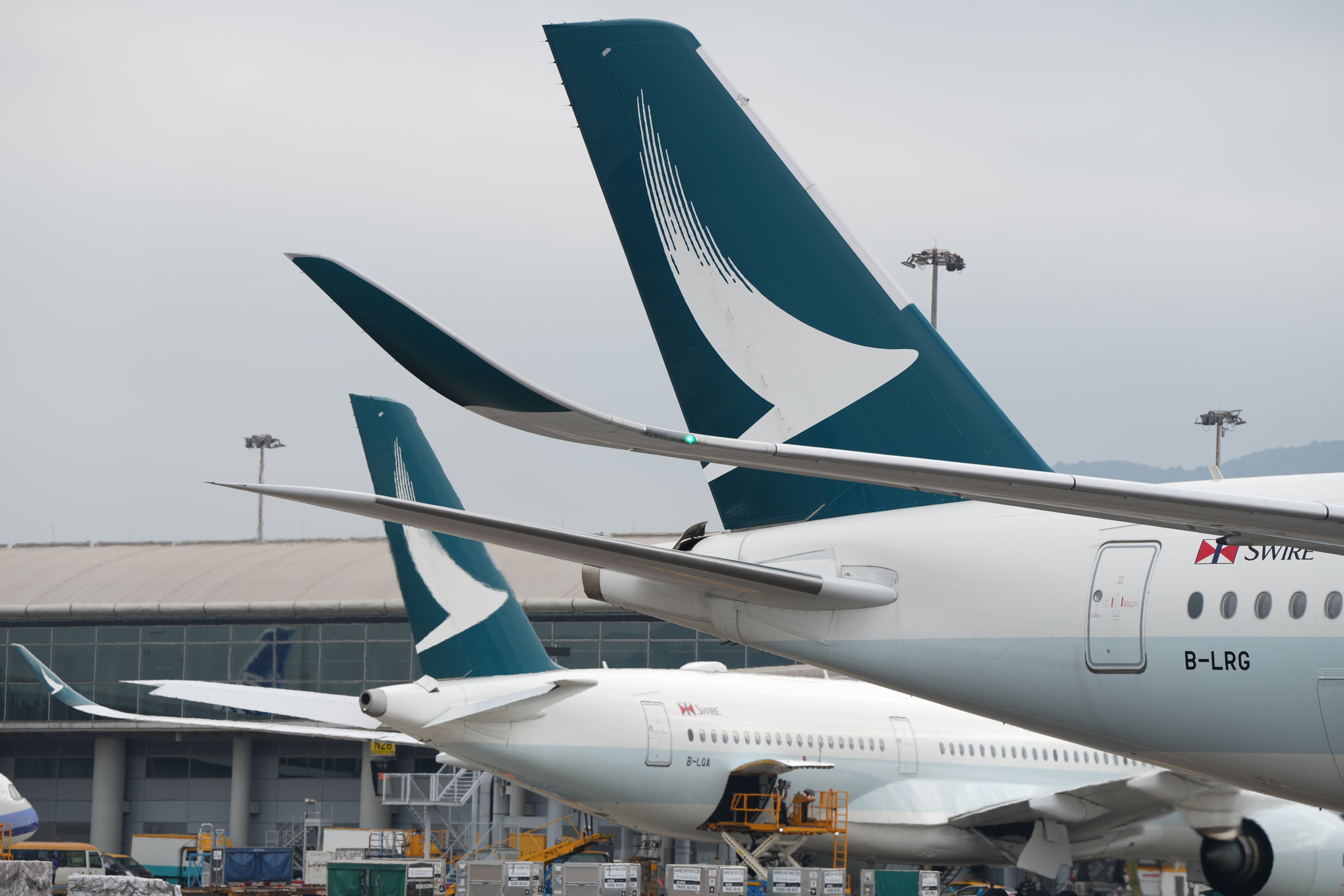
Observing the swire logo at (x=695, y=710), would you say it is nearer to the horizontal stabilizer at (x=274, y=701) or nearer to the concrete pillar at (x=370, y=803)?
the horizontal stabilizer at (x=274, y=701)

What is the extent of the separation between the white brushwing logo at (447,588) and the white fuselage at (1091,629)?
11.2 meters

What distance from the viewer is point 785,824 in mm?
21797

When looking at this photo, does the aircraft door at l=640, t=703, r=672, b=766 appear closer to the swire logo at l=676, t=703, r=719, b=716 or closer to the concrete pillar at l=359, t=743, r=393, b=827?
the swire logo at l=676, t=703, r=719, b=716

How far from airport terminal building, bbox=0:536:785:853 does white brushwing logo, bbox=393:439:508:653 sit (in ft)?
72.2

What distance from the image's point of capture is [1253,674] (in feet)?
23.5

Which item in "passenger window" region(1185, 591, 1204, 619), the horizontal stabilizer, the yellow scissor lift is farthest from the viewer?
the yellow scissor lift

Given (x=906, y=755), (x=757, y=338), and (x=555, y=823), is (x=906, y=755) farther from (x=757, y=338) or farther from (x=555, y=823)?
(x=757, y=338)

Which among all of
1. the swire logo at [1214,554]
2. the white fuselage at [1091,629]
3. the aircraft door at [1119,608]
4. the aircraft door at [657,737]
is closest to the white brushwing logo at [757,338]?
the white fuselage at [1091,629]

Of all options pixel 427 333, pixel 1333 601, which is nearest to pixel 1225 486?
pixel 1333 601

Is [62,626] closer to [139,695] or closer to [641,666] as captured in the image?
[139,695]

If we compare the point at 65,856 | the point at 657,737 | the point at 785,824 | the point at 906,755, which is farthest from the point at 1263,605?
the point at 65,856

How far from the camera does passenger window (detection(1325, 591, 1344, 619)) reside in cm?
703

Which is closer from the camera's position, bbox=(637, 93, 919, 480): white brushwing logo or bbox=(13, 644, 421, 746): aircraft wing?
bbox=(637, 93, 919, 480): white brushwing logo

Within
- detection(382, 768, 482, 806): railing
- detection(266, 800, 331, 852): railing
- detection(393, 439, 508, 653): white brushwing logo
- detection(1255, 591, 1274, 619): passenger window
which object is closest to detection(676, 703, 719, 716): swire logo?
detection(393, 439, 508, 653): white brushwing logo
